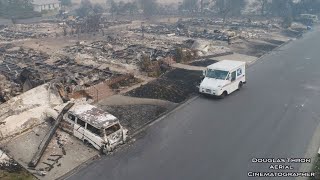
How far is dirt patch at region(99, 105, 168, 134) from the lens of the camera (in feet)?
63.9

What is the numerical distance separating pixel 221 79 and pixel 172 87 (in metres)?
4.16

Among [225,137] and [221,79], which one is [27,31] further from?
[225,137]

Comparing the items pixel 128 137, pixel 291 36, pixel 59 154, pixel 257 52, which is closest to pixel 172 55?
pixel 257 52

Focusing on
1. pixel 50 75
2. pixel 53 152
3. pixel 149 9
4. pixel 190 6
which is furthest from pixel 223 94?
pixel 190 6

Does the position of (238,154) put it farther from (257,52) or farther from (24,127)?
(257,52)

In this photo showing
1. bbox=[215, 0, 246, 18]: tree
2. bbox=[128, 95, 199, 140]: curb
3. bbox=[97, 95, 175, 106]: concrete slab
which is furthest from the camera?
bbox=[215, 0, 246, 18]: tree

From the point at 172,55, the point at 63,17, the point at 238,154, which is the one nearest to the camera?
the point at 238,154

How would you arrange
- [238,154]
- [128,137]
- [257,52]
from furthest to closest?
[257,52] → [128,137] → [238,154]

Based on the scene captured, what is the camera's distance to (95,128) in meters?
16.5

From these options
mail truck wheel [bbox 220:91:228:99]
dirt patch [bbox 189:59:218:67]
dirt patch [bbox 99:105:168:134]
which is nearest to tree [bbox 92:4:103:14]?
dirt patch [bbox 189:59:218:67]

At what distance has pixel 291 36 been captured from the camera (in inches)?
2050

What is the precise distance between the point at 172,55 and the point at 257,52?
11.3 m

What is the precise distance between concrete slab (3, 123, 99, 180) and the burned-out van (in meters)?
0.45

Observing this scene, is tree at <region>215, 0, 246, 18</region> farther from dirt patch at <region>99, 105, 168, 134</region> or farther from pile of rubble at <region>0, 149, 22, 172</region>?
pile of rubble at <region>0, 149, 22, 172</region>
